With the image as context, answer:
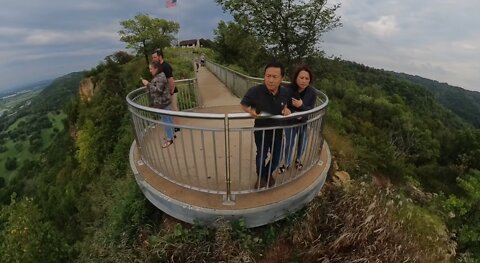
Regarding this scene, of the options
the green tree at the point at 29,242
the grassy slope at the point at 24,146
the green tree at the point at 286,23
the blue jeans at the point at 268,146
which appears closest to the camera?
the blue jeans at the point at 268,146

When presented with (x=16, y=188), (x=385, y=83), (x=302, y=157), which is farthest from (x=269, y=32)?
(x=385, y=83)

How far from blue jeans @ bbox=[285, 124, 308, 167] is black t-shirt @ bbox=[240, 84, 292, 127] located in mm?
403

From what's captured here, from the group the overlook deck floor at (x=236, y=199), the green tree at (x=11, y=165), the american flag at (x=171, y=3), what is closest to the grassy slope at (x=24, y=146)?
the green tree at (x=11, y=165)

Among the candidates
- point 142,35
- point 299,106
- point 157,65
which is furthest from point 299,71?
point 142,35

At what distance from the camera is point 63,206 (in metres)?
18.8

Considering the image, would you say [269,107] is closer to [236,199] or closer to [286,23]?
[236,199]

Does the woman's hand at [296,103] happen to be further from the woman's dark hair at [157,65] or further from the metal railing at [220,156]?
the woman's dark hair at [157,65]

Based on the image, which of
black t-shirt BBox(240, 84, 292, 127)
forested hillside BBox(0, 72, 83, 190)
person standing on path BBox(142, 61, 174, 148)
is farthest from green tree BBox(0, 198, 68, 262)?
forested hillside BBox(0, 72, 83, 190)

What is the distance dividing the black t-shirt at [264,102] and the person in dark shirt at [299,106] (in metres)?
0.40

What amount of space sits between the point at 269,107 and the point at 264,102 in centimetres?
9

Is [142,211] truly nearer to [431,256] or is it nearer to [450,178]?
[431,256]

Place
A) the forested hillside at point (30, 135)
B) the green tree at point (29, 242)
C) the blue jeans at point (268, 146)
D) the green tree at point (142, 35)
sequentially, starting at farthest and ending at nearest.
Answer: the forested hillside at point (30, 135) → the green tree at point (142, 35) → the green tree at point (29, 242) → the blue jeans at point (268, 146)

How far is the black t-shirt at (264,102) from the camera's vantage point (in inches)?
150

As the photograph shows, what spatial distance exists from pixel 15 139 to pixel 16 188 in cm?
6266
